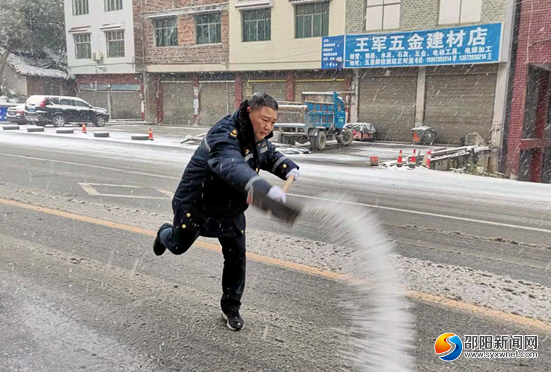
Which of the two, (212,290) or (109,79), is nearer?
(212,290)

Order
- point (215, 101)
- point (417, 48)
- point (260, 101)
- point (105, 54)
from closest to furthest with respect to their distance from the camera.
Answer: point (260, 101)
point (417, 48)
point (215, 101)
point (105, 54)

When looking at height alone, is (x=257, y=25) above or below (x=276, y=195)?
above

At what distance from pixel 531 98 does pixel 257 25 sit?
15.9 metres

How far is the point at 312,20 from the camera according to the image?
2633 centimetres

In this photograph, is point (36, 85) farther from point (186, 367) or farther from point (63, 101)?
point (186, 367)

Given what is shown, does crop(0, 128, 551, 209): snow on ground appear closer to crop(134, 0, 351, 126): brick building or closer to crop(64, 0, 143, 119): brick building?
crop(134, 0, 351, 126): brick building

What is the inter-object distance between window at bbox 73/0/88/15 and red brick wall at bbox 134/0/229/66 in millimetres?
5930

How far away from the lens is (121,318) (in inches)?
138

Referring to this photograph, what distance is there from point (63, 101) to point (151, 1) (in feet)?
38.2

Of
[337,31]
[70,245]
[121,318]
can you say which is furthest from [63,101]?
[121,318]

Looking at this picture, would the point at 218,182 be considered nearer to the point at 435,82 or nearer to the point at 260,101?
the point at 260,101

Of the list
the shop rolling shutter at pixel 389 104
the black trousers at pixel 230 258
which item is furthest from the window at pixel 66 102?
the black trousers at pixel 230 258

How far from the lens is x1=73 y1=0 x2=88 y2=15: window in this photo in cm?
3744

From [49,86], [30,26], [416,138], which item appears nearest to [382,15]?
[416,138]
